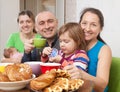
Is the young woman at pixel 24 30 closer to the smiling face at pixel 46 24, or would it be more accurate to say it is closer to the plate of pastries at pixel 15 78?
the smiling face at pixel 46 24

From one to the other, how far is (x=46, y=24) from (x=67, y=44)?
440 mm

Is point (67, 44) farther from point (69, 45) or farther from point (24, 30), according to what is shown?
point (24, 30)

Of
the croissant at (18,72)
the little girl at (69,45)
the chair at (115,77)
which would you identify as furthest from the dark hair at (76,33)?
the croissant at (18,72)

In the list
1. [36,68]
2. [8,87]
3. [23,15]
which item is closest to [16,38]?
[23,15]

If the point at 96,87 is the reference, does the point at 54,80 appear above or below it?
above

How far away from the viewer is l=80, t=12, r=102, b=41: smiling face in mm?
1429

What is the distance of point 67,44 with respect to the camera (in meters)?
1.38

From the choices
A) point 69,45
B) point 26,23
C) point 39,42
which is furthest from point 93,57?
point 26,23

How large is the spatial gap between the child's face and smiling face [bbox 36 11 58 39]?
38cm

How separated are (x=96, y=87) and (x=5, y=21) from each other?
2806mm

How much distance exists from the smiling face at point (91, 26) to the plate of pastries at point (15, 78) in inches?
24.1

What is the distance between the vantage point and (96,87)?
123cm

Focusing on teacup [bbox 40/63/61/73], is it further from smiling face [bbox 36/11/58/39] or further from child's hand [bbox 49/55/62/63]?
smiling face [bbox 36/11/58/39]

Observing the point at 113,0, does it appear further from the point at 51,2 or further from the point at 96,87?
the point at 51,2
